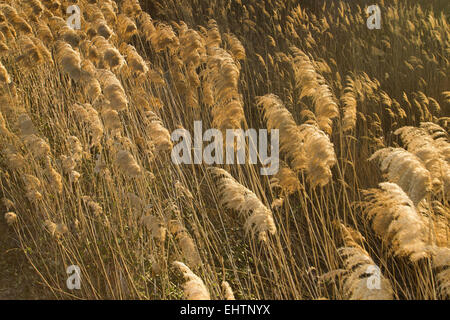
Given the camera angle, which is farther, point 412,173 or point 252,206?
point 252,206

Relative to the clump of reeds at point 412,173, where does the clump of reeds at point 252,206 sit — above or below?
below

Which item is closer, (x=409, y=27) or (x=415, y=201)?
(x=415, y=201)

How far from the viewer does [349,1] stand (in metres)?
6.64

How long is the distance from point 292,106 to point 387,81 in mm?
1033

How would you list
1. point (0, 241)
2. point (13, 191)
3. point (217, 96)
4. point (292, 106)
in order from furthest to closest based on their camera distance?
point (292, 106)
point (13, 191)
point (0, 241)
point (217, 96)

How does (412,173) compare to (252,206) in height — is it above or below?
above

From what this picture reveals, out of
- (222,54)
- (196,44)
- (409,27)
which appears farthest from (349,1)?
(222,54)

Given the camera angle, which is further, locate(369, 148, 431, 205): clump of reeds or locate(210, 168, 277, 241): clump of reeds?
locate(210, 168, 277, 241): clump of reeds

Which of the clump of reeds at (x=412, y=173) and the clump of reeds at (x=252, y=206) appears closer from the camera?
the clump of reeds at (x=412, y=173)

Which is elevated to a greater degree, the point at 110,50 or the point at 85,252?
the point at 110,50

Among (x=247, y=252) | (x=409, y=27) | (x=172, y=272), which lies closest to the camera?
(x=172, y=272)

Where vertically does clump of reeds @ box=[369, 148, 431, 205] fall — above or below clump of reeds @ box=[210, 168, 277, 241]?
above
